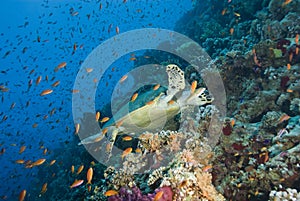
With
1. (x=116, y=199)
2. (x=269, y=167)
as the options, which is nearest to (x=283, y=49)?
(x=269, y=167)

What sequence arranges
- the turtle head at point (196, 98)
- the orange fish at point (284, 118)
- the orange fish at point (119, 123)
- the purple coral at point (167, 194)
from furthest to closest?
1. the orange fish at point (119, 123)
2. the turtle head at point (196, 98)
3. the orange fish at point (284, 118)
4. the purple coral at point (167, 194)

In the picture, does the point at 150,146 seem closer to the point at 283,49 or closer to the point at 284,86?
the point at 284,86

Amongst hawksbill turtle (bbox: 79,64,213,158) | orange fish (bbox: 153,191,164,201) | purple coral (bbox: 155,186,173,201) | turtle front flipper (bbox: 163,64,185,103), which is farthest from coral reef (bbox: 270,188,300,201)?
turtle front flipper (bbox: 163,64,185,103)

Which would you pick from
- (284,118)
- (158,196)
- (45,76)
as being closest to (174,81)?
(284,118)

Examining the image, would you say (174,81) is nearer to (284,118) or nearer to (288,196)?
(284,118)

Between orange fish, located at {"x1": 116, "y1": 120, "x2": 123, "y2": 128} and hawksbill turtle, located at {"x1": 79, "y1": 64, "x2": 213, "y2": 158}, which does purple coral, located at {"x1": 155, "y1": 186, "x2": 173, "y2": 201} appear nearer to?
hawksbill turtle, located at {"x1": 79, "y1": 64, "x2": 213, "y2": 158}

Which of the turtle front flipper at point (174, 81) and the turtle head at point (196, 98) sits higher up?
the turtle front flipper at point (174, 81)

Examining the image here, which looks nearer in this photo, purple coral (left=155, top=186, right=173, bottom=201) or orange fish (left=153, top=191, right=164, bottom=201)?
orange fish (left=153, top=191, right=164, bottom=201)

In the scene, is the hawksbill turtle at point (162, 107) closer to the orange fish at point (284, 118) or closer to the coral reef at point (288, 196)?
the orange fish at point (284, 118)

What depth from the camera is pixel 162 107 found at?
4.43m

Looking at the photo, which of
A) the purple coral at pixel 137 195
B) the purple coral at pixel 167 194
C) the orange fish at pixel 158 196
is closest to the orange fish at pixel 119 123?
the purple coral at pixel 137 195

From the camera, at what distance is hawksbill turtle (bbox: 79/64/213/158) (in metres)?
4.36

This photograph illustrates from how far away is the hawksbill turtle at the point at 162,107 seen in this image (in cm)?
436

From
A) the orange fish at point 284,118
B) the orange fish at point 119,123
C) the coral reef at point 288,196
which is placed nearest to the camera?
the coral reef at point 288,196
